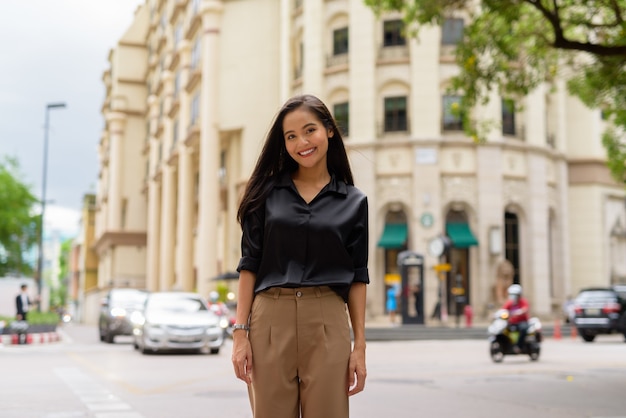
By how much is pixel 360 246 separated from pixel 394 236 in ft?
109

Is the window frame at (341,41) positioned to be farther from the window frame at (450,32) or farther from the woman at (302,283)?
the woman at (302,283)

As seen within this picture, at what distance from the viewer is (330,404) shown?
323 centimetres

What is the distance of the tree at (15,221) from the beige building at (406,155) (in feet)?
67.1

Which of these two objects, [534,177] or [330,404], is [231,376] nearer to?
[330,404]

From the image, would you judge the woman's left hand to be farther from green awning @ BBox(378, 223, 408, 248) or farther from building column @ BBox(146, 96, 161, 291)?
building column @ BBox(146, 96, 161, 291)

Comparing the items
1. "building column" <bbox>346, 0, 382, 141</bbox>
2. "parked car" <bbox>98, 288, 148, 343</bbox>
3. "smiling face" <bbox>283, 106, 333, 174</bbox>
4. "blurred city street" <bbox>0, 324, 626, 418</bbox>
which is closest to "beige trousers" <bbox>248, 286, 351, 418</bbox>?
"smiling face" <bbox>283, 106, 333, 174</bbox>

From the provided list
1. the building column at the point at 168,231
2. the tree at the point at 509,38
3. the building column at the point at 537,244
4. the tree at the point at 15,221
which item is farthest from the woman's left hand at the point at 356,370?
the tree at the point at 15,221

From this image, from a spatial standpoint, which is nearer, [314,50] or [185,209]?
[314,50]

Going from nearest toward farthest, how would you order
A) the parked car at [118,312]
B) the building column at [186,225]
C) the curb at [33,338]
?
the curb at [33,338] → the parked car at [118,312] → the building column at [186,225]

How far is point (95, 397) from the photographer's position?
9766mm

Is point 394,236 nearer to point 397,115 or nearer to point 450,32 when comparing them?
point 397,115

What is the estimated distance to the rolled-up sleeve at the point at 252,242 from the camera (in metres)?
3.42

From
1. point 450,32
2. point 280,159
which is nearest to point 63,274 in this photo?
point 450,32

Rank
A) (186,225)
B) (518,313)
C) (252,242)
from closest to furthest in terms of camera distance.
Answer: (252,242), (518,313), (186,225)
